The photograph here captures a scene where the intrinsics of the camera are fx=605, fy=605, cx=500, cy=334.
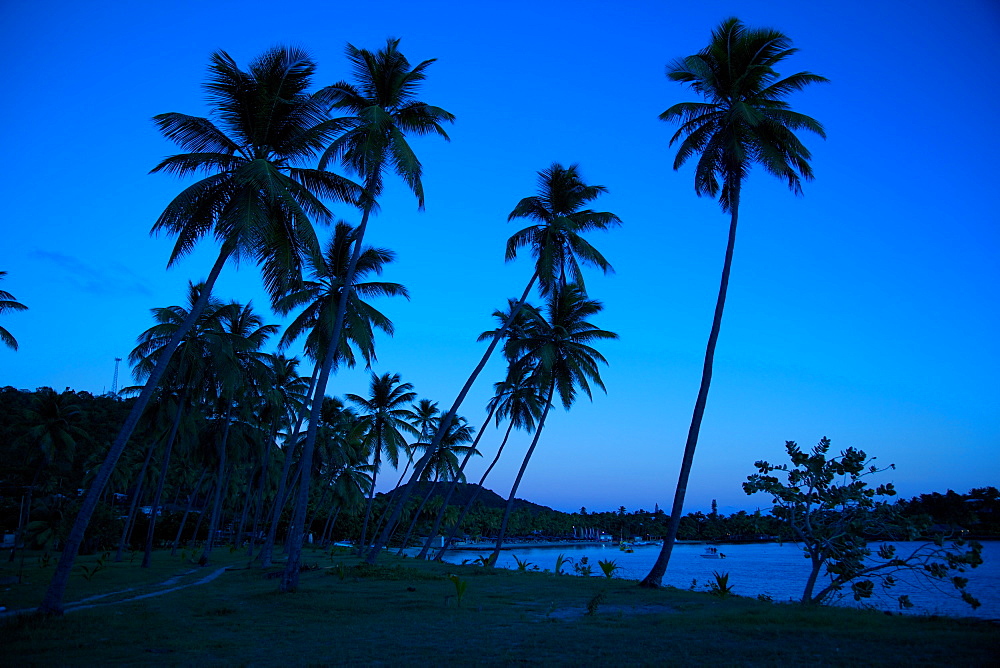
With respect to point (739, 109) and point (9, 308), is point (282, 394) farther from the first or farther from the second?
point (739, 109)

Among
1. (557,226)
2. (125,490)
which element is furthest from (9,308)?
(125,490)

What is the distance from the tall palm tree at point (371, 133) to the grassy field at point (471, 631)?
13.1 ft

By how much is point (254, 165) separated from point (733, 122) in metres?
12.9

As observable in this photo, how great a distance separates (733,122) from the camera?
1728 centimetres

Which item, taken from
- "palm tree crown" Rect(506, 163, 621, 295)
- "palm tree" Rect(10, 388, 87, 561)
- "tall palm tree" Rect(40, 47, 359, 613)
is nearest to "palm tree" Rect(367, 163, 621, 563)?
"palm tree crown" Rect(506, 163, 621, 295)

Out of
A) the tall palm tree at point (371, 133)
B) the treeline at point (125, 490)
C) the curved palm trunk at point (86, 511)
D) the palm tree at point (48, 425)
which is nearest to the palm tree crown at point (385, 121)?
the tall palm tree at point (371, 133)

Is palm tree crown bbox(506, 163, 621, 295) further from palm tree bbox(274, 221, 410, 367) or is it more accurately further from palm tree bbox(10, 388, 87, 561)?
palm tree bbox(10, 388, 87, 561)

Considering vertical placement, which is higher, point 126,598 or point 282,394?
point 282,394

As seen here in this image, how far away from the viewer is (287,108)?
1479 centimetres

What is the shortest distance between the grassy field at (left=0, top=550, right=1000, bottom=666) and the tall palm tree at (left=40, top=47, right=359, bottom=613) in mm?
4576

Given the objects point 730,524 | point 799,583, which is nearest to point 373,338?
point 799,583

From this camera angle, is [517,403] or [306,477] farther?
[517,403]

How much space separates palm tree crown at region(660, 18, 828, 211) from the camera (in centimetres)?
1669

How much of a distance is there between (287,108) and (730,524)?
4921 inches
